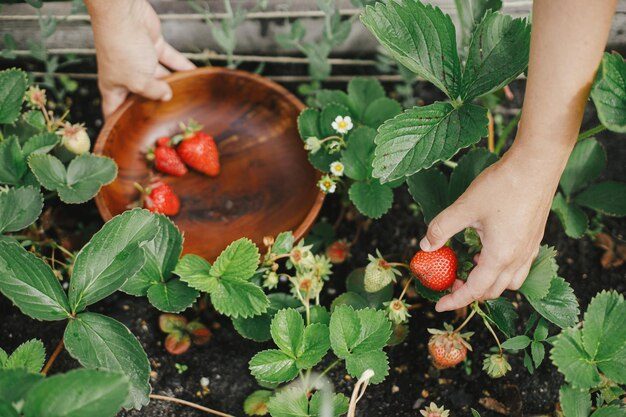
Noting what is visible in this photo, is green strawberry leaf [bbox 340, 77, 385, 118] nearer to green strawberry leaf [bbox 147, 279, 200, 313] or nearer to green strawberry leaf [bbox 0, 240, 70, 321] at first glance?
green strawberry leaf [bbox 147, 279, 200, 313]

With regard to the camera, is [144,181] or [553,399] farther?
[144,181]

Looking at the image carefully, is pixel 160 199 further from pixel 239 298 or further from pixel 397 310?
pixel 397 310

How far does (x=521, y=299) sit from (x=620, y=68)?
0.60 m

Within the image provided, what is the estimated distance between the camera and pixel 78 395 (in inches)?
27.5

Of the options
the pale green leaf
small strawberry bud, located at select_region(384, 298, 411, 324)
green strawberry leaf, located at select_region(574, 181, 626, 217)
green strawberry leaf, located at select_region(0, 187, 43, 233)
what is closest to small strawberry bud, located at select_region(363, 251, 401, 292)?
small strawberry bud, located at select_region(384, 298, 411, 324)

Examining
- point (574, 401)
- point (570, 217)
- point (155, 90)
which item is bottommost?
point (574, 401)

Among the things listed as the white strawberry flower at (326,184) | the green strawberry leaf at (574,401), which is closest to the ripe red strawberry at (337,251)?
the white strawberry flower at (326,184)

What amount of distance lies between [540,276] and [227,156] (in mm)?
730

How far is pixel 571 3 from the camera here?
2.40 ft

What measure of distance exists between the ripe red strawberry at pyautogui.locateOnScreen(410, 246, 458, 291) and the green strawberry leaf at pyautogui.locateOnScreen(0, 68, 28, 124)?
2.66 feet

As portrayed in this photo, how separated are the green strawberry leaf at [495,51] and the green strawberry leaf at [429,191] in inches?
7.9

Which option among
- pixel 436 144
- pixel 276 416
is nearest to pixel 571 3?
pixel 436 144

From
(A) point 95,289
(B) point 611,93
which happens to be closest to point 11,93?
(A) point 95,289

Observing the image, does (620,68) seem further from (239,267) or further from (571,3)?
(239,267)
